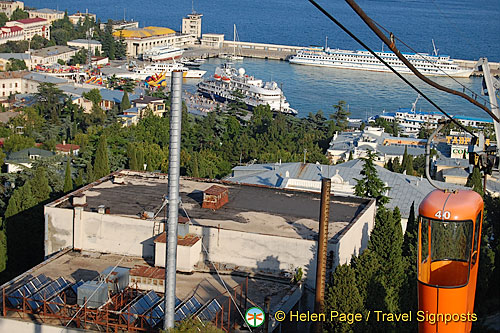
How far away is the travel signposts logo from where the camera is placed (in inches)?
449

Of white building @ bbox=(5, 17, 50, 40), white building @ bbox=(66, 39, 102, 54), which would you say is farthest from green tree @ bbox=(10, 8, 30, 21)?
white building @ bbox=(66, 39, 102, 54)

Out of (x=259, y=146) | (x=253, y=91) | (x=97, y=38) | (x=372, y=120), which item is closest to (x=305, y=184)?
(x=259, y=146)

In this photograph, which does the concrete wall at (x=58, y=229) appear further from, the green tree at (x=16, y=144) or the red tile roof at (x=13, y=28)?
the red tile roof at (x=13, y=28)

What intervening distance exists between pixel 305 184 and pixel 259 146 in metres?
13.7

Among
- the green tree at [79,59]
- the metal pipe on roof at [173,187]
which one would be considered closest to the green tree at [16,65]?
the green tree at [79,59]

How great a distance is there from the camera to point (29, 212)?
59.9ft

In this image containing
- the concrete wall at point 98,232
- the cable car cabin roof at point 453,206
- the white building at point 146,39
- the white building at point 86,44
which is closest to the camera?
the cable car cabin roof at point 453,206

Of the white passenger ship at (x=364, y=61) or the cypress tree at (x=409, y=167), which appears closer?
the cypress tree at (x=409, y=167)

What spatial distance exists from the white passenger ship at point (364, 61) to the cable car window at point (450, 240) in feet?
214

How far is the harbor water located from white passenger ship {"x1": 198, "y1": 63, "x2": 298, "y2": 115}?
178 centimetres

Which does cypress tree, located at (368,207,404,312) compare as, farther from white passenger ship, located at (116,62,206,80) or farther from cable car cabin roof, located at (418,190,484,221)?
white passenger ship, located at (116,62,206,80)

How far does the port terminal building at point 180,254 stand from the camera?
38.5ft

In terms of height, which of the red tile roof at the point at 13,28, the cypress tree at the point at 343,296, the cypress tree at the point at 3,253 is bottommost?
the cypress tree at the point at 3,253

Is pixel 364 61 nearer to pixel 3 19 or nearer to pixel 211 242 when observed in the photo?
pixel 3 19
